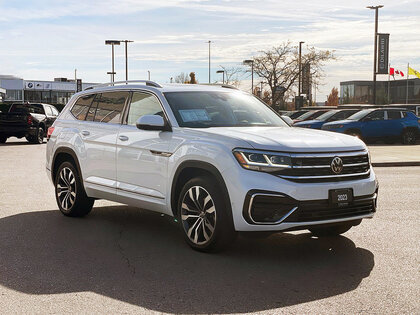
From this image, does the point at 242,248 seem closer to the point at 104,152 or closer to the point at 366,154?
the point at 366,154

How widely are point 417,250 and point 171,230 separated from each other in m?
2.86

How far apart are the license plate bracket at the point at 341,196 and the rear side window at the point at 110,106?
305 cm

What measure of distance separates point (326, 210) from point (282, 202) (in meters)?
0.48

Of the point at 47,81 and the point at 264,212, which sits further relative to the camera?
the point at 47,81

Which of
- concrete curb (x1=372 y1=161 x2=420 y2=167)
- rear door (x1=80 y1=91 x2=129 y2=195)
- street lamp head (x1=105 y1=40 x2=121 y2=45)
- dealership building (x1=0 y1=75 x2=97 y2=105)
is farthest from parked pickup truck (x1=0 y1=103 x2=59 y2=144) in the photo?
dealership building (x1=0 y1=75 x2=97 y2=105)

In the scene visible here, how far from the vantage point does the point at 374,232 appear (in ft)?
24.8

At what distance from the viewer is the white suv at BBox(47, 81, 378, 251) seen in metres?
5.80

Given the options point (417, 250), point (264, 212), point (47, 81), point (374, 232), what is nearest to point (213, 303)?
point (264, 212)

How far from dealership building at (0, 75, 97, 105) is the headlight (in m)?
105

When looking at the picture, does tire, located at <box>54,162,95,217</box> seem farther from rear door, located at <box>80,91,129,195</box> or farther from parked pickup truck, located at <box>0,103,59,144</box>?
parked pickup truck, located at <box>0,103,59,144</box>

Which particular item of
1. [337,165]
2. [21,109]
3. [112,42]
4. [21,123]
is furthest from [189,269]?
[112,42]

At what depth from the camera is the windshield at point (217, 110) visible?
693 centimetres

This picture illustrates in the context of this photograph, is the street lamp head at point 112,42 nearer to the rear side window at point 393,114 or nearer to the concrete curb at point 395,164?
the rear side window at point 393,114

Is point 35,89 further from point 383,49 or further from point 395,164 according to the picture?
point 395,164
